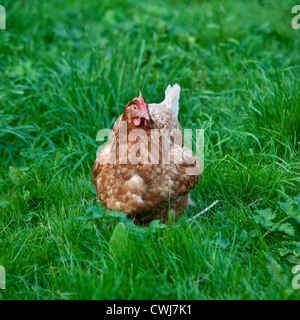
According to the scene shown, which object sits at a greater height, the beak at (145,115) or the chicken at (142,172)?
the beak at (145,115)

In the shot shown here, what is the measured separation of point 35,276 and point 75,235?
0.38m

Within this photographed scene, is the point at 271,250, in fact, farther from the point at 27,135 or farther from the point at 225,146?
the point at 27,135

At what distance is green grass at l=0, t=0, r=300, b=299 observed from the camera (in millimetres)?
2623

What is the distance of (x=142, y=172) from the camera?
Answer: 9.43ft

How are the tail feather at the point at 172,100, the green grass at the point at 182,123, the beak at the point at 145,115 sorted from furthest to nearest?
the tail feather at the point at 172,100 < the beak at the point at 145,115 < the green grass at the point at 182,123

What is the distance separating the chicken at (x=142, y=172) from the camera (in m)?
2.86

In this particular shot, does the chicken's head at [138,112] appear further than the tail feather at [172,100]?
No

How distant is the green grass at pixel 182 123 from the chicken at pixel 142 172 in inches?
7.2

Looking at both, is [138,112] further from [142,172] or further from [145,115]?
[142,172]

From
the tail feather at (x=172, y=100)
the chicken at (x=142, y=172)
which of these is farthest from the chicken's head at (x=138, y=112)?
the tail feather at (x=172, y=100)

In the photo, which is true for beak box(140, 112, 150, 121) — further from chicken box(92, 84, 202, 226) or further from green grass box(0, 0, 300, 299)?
green grass box(0, 0, 300, 299)

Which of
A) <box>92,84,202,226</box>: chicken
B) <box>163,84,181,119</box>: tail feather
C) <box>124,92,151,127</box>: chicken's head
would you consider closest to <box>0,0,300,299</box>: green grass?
<box>92,84,202,226</box>: chicken

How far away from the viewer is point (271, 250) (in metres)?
2.86

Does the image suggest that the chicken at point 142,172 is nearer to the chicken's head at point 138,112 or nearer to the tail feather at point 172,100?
the chicken's head at point 138,112
